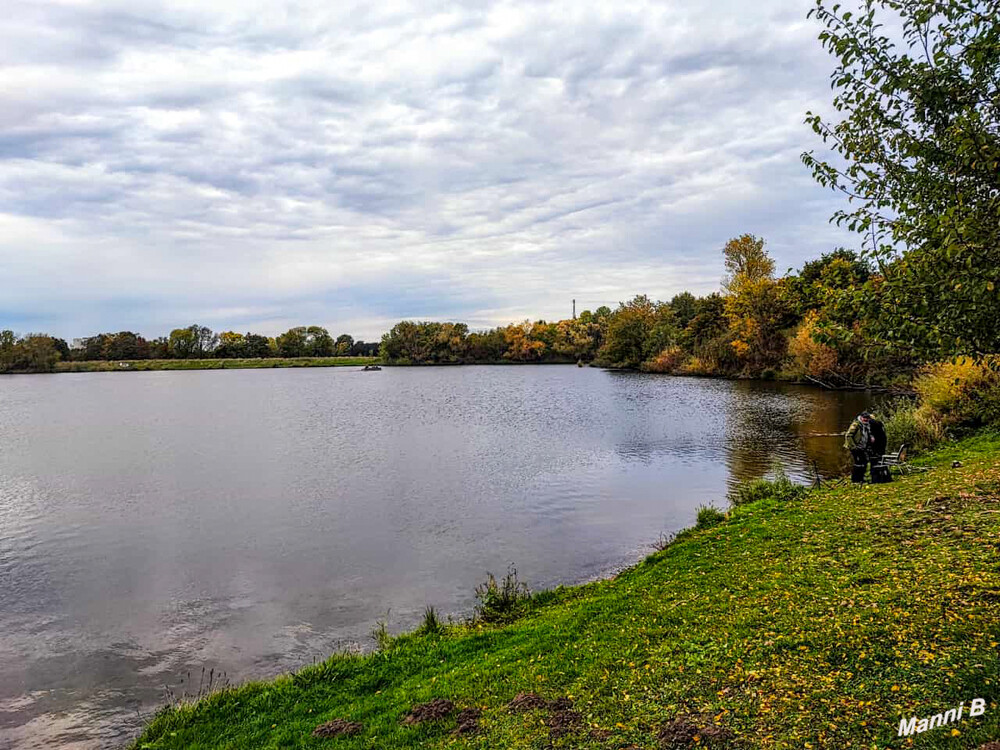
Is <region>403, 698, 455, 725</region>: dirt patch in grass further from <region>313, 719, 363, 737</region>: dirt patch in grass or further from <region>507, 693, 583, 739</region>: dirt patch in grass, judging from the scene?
<region>507, 693, 583, 739</region>: dirt patch in grass

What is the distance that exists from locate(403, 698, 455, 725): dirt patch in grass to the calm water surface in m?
4.39

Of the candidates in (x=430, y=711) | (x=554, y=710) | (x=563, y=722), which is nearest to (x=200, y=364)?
(x=430, y=711)

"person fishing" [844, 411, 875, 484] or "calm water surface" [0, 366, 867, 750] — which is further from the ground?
"person fishing" [844, 411, 875, 484]

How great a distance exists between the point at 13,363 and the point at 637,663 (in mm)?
179044

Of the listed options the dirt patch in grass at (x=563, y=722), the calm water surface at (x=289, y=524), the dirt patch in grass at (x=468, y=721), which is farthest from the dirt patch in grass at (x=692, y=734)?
the calm water surface at (x=289, y=524)

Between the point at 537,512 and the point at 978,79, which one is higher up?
the point at 978,79

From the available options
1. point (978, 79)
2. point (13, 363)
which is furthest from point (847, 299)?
point (13, 363)

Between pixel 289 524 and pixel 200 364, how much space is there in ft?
536

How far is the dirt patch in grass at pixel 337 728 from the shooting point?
7.12 m

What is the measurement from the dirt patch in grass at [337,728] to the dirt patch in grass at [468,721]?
51.5 inches

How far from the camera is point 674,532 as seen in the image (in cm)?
1667

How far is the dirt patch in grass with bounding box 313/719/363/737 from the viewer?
7.12 metres

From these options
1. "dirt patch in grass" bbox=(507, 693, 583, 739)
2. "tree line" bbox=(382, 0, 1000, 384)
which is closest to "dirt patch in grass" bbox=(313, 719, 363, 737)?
"dirt patch in grass" bbox=(507, 693, 583, 739)

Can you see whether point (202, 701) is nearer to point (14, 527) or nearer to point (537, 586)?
point (537, 586)
